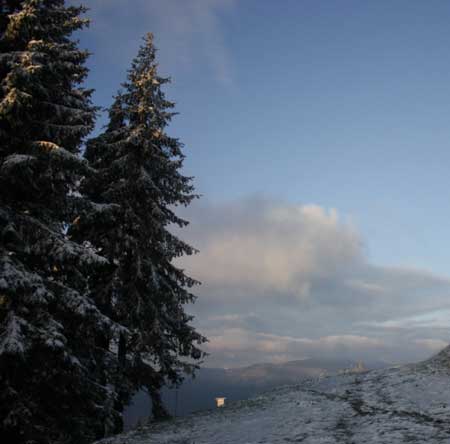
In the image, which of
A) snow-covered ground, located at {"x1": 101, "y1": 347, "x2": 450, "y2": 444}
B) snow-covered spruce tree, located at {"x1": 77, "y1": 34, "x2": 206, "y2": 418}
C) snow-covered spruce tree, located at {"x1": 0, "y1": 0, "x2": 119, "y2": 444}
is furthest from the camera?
snow-covered spruce tree, located at {"x1": 77, "y1": 34, "x2": 206, "y2": 418}

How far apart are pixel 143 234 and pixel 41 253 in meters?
6.05

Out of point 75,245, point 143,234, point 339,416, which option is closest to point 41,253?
point 75,245

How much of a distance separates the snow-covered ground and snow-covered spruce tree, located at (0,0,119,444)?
2566 mm

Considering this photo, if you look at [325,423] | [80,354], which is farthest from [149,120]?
[325,423]

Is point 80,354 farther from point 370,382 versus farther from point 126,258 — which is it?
point 370,382

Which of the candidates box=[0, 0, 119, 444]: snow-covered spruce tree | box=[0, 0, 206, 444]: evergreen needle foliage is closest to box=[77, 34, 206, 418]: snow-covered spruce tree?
box=[0, 0, 206, 444]: evergreen needle foliage

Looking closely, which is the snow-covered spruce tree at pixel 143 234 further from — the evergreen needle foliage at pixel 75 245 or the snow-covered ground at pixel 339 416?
the snow-covered ground at pixel 339 416

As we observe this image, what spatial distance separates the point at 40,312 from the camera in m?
12.4

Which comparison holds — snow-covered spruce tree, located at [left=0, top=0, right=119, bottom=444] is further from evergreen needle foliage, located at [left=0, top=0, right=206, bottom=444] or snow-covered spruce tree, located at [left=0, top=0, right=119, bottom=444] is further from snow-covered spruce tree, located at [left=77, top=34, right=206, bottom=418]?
snow-covered spruce tree, located at [left=77, top=34, right=206, bottom=418]

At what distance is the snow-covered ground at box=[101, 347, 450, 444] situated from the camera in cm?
1088

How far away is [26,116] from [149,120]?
6805mm

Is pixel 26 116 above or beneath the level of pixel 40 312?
above

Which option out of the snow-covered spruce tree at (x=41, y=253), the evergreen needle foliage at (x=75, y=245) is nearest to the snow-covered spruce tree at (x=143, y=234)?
the evergreen needle foliage at (x=75, y=245)

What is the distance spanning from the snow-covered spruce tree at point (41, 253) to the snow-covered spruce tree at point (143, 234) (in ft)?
9.96
